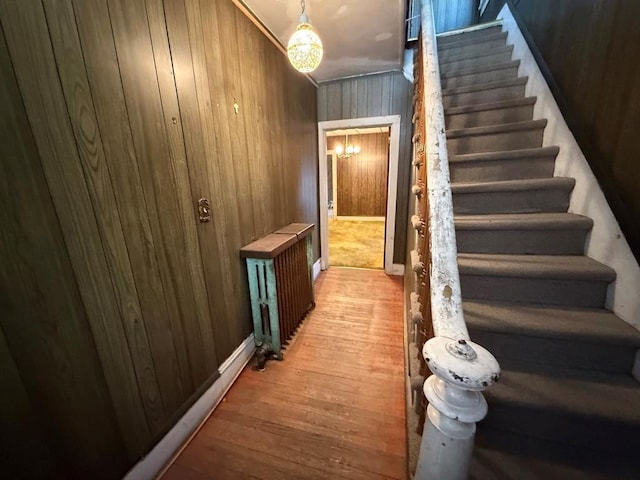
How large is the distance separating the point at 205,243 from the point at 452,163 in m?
1.70

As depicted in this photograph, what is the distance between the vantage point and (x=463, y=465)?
551mm

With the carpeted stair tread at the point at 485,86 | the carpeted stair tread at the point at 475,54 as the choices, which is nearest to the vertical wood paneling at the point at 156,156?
the carpeted stair tread at the point at 485,86

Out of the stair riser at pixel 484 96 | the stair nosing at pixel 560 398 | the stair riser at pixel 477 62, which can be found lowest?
the stair nosing at pixel 560 398

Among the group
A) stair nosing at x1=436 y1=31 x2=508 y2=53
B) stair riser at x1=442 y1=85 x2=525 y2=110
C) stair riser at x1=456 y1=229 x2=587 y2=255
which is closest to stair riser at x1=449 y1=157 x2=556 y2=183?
stair riser at x1=456 y1=229 x2=587 y2=255

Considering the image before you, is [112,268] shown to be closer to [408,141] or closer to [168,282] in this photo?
[168,282]

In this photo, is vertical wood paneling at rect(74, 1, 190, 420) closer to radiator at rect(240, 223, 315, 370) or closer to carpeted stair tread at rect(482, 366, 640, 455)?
radiator at rect(240, 223, 315, 370)

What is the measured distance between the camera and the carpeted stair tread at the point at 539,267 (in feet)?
3.48

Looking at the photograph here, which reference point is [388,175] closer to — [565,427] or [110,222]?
[565,427]

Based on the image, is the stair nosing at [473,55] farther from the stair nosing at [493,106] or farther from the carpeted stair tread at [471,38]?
the stair nosing at [493,106]

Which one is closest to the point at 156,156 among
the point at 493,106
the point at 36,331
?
the point at 36,331

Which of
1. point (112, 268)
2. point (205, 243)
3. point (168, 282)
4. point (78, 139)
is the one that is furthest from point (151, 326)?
point (78, 139)

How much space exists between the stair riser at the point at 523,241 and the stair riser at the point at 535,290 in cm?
21

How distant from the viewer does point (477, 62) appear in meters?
2.22

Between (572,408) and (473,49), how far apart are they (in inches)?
121
